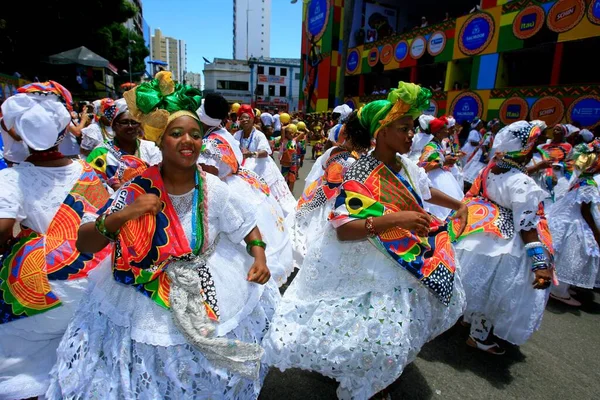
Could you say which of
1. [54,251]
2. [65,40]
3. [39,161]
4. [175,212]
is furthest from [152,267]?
[65,40]

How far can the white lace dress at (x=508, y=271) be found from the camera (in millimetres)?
3117

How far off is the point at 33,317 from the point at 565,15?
18.6m

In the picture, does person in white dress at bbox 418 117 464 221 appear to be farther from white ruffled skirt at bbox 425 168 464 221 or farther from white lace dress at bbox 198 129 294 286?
white lace dress at bbox 198 129 294 286

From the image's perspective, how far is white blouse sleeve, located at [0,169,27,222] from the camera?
1836 mm

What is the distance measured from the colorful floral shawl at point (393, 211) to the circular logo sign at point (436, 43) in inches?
802

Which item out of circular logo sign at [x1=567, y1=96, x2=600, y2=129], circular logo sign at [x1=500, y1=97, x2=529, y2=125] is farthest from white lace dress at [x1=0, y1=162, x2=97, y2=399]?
circular logo sign at [x1=500, y1=97, x2=529, y2=125]

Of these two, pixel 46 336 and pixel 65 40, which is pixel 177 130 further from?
pixel 65 40

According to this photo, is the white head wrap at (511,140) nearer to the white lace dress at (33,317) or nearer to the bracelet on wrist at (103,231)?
the bracelet on wrist at (103,231)

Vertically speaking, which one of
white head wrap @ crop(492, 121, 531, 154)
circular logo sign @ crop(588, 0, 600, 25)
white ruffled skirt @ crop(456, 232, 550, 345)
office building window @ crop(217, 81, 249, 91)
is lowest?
white ruffled skirt @ crop(456, 232, 550, 345)

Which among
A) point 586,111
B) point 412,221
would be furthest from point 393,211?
point 586,111

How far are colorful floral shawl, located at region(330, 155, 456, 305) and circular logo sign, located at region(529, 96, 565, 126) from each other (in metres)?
15.6

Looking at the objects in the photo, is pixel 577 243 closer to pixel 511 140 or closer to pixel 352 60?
pixel 511 140

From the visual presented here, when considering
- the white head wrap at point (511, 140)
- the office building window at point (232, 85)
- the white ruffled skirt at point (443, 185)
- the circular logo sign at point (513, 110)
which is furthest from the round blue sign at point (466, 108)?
the office building window at point (232, 85)

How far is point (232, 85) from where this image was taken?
70312 millimetres
